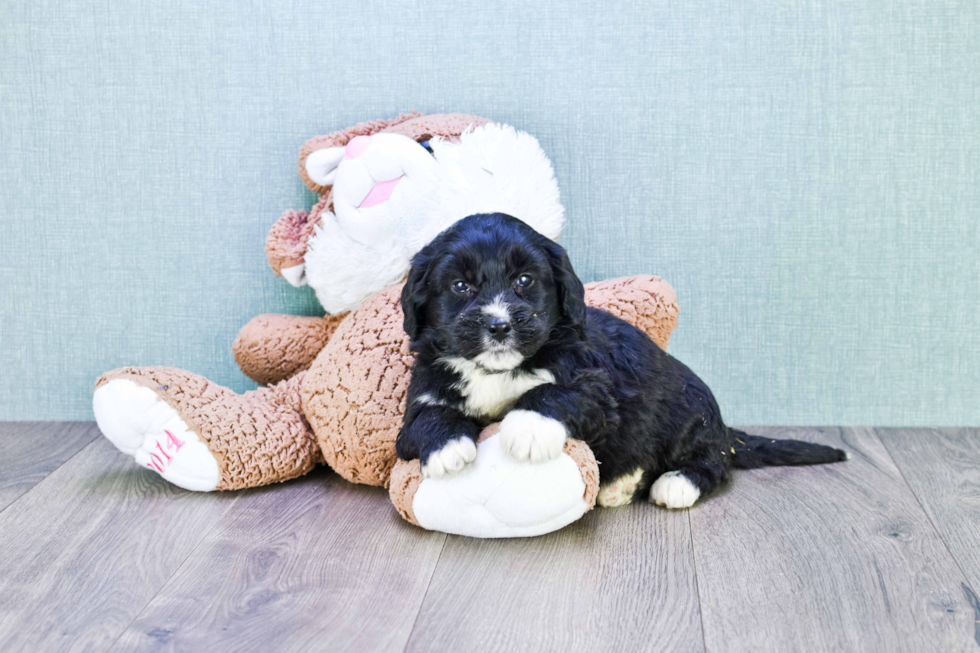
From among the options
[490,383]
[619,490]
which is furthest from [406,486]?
[619,490]

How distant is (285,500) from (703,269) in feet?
4.36

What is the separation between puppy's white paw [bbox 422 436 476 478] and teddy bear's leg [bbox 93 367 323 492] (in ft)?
1.89

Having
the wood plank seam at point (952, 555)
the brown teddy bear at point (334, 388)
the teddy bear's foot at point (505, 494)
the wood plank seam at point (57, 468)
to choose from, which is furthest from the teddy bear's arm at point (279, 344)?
the wood plank seam at point (952, 555)

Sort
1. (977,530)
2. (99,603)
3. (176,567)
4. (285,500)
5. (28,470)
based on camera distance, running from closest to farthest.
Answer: (99,603)
(176,567)
(977,530)
(285,500)
(28,470)

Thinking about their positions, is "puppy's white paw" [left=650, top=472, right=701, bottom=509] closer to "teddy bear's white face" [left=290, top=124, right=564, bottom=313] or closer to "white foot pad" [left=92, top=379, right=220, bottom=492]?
"teddy bear's white face" [left=290, top=124, right=564, bottom=313]

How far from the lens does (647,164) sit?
2.50 m

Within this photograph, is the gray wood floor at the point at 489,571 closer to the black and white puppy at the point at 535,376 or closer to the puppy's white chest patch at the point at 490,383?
the black and white puppy at the point at 535,376

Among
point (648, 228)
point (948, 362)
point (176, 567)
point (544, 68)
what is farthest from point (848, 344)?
point (176, 567)

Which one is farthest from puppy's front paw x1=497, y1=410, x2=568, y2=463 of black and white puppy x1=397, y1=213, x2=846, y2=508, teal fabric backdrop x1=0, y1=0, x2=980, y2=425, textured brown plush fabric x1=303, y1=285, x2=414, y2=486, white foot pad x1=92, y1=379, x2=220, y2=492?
teal fabric backdrop x1=0, y1=0, x2=980, y2=425

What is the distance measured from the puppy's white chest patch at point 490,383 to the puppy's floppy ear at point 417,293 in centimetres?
10

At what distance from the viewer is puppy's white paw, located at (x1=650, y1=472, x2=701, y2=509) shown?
1964mm

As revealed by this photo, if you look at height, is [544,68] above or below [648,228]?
above

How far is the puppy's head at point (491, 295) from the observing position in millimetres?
1640

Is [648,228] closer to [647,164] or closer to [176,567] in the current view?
[647,164]
